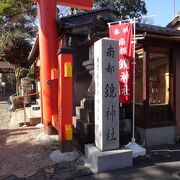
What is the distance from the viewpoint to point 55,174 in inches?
246

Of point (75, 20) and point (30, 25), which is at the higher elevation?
point (30, 25)

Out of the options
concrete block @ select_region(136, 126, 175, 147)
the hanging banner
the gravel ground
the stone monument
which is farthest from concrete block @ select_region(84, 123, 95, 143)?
→ concrete block @ select_region(136, 126, 175, 147)

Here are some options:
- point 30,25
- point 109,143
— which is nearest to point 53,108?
point 109,143

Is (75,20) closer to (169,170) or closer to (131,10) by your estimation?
(169,170)

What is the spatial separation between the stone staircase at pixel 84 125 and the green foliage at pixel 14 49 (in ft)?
42.1

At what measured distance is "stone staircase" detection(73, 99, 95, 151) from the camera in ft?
24.2

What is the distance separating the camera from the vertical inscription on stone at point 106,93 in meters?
6.50

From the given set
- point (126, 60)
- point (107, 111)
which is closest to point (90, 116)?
point (107, 111)

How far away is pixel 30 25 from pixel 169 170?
83.2ft

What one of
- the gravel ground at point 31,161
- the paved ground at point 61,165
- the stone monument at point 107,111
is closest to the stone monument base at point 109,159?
the stone monument at point 107,111

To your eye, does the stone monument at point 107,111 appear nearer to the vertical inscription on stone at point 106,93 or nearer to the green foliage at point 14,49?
the vertical inscription on stone at point 106,93

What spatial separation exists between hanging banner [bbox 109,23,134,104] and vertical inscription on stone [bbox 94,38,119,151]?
3.05 feet

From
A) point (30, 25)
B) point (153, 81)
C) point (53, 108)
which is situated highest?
point (30, 25)

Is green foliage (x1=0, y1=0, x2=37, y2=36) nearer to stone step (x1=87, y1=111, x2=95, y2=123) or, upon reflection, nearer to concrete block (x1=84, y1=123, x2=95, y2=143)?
stone step (x1=87, y1=111, x2=95, y2=123)
